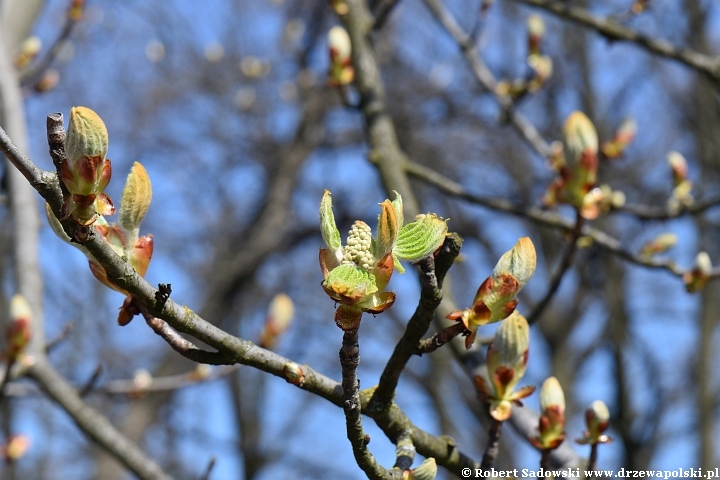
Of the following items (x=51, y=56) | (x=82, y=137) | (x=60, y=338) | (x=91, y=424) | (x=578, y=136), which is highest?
(x=51, y=56)

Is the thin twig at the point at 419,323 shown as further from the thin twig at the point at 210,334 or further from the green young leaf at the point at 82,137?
the green young leaf at the point at 82,137

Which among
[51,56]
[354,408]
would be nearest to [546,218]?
[354,408]

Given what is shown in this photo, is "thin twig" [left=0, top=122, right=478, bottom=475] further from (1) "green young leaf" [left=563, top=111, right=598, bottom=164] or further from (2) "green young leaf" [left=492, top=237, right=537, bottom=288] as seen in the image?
(1) "green young leaf" [left=563, top=111, right=598, bottom=164]

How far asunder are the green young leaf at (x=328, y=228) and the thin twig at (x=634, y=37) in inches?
78.8

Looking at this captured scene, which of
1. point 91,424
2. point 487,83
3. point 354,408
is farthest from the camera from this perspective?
point 487,83

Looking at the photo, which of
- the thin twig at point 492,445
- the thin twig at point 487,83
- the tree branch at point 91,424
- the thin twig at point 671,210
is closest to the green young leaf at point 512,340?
the thin twig at point 492,445

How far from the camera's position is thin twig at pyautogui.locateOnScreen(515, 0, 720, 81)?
2.34m

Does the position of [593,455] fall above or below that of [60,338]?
below

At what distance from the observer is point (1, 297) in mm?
5000

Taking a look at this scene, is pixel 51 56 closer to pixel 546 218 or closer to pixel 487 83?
pixel 487 83

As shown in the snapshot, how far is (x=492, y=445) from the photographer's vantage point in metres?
1.04

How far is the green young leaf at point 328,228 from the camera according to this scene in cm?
76

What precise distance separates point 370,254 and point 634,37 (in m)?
2.08

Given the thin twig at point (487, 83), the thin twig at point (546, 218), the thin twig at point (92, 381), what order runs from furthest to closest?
the thin twig at point (487, 83) < the thin twig at point (546, 218) < the thin twig at point (92, 381)
